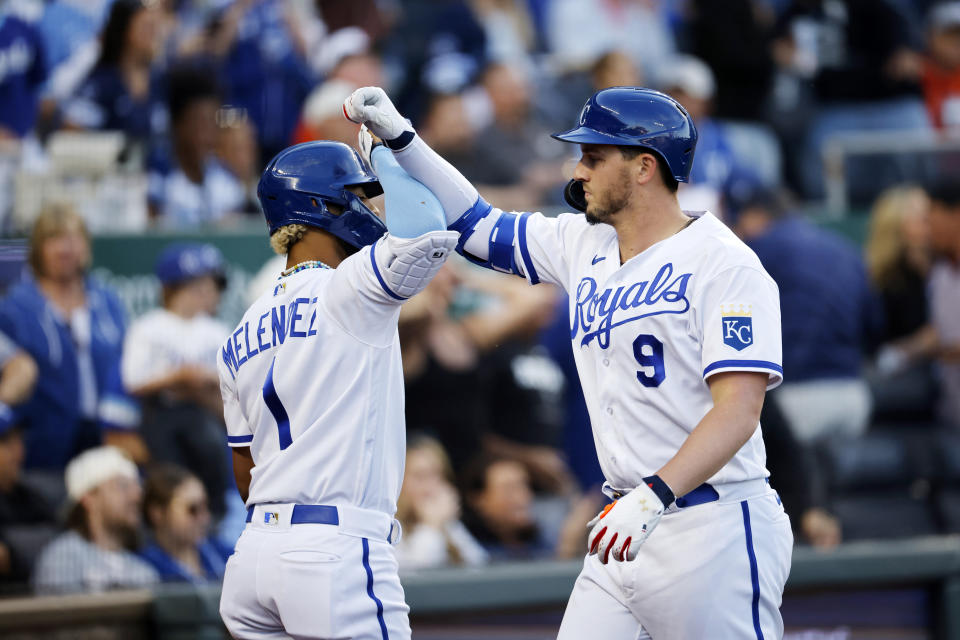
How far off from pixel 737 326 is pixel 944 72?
7.84 meters

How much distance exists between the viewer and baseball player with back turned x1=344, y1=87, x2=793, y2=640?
3.31 meters

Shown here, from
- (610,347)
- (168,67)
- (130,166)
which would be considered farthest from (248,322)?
(168,67)

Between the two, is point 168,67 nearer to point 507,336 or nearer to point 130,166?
point 130,166

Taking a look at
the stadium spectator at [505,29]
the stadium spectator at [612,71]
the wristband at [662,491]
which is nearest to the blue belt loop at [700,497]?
the wristband at [662,491]

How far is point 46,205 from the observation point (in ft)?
19.9

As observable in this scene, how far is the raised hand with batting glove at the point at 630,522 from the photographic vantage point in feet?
10.2

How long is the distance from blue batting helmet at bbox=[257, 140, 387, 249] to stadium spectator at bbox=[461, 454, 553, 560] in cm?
275

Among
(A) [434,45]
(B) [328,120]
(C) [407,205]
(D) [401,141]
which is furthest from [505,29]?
(C) [407,205]

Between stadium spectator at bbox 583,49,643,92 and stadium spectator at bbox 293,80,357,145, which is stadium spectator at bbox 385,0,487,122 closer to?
stadium spectator at bbox 583,49,643,92

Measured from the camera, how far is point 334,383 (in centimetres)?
338

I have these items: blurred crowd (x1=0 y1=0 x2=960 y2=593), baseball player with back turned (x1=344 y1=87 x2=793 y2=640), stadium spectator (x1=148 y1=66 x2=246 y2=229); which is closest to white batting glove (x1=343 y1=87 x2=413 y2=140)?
baseball player with back turned (x1=344 y1=87 x2=793 y2=640)

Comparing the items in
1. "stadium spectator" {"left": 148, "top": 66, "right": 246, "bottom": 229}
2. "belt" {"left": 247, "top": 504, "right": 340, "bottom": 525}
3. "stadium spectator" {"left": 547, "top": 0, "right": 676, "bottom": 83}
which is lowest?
"belt" {"left": 247, "top": 504, "right": 340, "bottom": 525}

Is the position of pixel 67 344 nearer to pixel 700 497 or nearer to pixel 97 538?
pixel 97 538

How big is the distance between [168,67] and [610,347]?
449 centimetres
